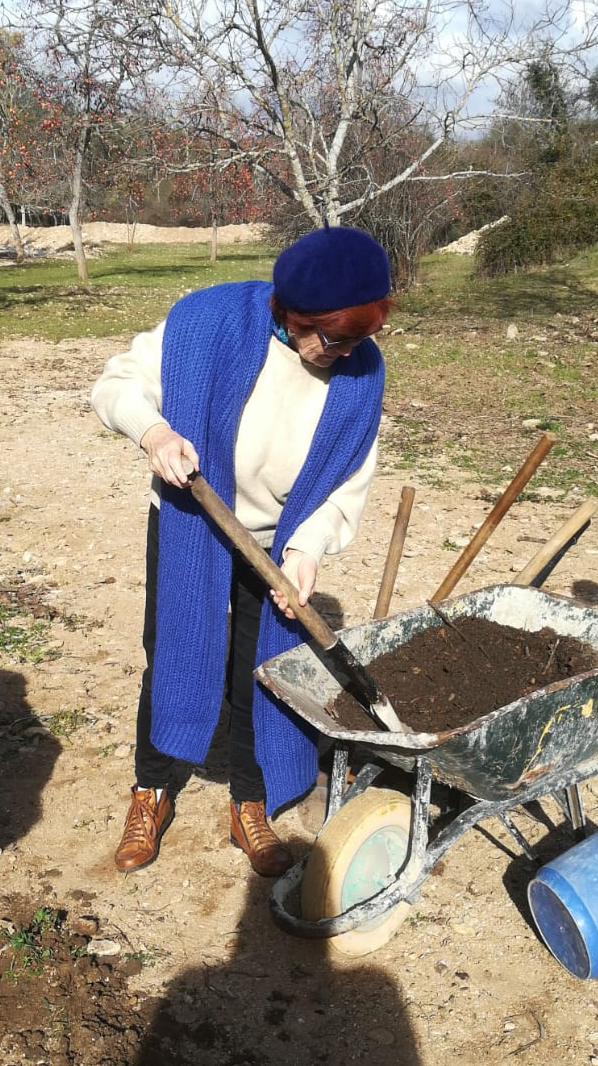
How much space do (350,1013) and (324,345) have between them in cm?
187

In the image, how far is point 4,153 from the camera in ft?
66.1

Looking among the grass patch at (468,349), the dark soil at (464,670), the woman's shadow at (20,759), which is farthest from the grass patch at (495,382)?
the dark soil at (464,670)

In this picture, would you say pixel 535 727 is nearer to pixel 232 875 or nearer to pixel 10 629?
pixel 232 875

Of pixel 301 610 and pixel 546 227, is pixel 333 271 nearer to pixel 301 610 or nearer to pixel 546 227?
pixel 301 610

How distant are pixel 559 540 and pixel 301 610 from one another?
1.20 meters

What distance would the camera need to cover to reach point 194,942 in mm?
2707

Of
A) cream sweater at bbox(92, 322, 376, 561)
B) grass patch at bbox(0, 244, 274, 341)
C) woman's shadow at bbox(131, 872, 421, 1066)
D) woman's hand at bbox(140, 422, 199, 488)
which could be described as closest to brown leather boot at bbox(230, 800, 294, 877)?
woman's shadow at bbox(131, 872, 421, 1066)

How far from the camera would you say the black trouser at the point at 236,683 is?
2.80 m

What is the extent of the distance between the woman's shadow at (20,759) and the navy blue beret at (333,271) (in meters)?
2.20

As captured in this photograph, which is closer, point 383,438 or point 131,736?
point 131,736

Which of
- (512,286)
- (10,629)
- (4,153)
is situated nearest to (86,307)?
(4,153)

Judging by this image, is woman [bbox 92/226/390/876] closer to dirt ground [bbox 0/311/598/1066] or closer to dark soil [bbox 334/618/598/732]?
dirt ground [bbox 0/311/598/1066]

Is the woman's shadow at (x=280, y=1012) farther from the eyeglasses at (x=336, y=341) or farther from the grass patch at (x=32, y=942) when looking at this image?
the eyeglasses at (x=336, y=341)

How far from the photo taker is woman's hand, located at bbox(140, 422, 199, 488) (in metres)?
2.11
